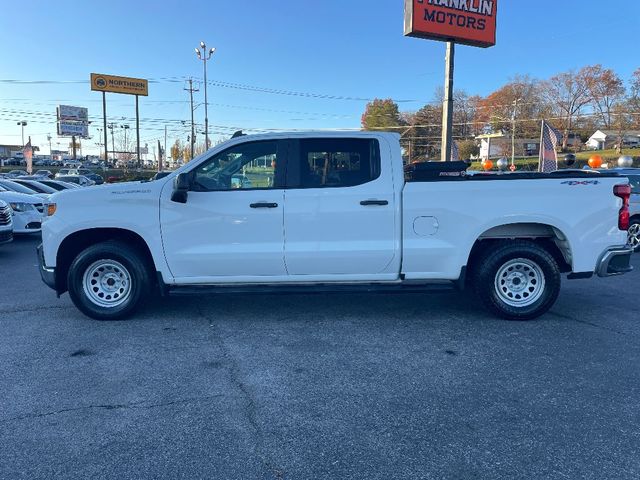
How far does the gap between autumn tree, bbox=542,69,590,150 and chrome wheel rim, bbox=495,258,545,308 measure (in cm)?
9066

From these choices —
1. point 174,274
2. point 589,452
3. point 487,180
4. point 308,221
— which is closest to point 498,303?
point 487,180

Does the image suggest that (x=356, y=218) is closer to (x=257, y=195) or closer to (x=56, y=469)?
(x=257, y=195)

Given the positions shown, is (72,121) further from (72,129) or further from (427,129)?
(427,129)

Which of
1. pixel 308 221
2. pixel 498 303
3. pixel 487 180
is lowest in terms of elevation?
pixel 498 303

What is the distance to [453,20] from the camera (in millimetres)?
19109

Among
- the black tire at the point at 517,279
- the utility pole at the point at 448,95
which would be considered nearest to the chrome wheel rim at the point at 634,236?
the black tire at the point at 517,279

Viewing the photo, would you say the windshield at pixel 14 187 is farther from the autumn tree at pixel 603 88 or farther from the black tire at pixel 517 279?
the autumn tree at pixel 603 88

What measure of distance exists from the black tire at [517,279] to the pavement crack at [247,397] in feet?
9.23

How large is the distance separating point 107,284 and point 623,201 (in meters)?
5.73

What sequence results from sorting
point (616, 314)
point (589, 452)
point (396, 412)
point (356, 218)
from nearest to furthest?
point (589, 452), point (396, 412), point (356, 218), point (616, 314)

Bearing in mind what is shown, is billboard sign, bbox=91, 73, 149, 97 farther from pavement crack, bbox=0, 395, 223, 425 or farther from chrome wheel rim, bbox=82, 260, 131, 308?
pavement crack, bbox=0, 395, 223, 425

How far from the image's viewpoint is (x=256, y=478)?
2.75m

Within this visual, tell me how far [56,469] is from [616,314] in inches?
231

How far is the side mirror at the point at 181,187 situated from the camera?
5172mm
